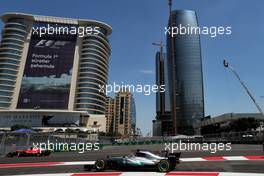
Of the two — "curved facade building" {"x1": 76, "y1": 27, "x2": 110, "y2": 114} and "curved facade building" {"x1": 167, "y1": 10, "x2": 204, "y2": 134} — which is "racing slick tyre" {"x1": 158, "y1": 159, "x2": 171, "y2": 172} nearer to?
"curved facade building" {"x1": 76, "y1": 27, "x2": 110, "y2": 114}

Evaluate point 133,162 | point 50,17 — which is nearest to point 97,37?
point 50,17

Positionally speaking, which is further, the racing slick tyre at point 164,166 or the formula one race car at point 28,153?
the formula one race car at point 28,153

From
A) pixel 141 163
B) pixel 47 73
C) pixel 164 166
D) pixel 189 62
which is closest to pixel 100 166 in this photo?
pixel 141 163

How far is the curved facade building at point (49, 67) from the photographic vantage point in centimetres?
12488

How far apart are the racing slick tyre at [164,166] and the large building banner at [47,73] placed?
388ft

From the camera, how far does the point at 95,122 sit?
441 ft

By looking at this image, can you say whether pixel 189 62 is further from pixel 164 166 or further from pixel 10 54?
pixel 164 166

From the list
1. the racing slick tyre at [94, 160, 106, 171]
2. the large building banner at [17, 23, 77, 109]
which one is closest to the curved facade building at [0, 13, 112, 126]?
the large building banner at [17, 23, 77, 109]

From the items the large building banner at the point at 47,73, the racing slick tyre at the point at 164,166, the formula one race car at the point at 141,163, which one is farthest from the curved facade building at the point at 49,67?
the racing slick tyre at the point at 164,166

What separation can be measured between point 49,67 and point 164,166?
12270 cm

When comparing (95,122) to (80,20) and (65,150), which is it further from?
(65,150)

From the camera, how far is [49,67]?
422 feet

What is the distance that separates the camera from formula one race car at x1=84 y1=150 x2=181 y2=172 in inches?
520

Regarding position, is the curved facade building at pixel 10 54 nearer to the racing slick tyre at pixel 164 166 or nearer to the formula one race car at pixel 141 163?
the formula one race car at pixel 141 163
